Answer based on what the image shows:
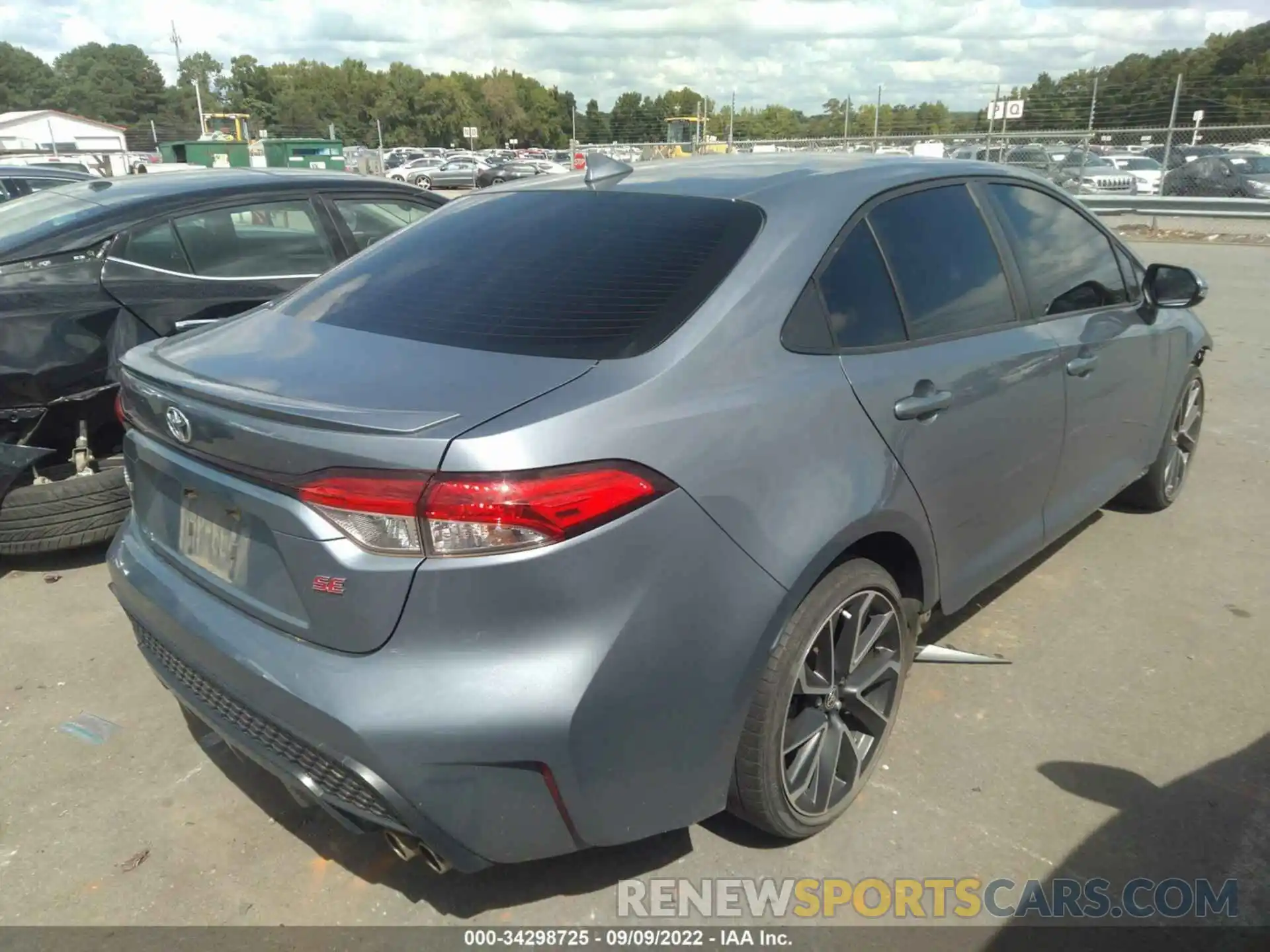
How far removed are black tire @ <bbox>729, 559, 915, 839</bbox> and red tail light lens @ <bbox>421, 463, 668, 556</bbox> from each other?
645mm

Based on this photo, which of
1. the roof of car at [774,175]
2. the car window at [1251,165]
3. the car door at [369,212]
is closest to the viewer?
the roof of car at [774,175]

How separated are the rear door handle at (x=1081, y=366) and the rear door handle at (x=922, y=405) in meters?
0.92

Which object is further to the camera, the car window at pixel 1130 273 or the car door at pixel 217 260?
the car door at pixel 217 260

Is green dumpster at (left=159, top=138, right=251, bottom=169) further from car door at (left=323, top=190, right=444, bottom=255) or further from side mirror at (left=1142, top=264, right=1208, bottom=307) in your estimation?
side mirror at (left=1142, top=264, right=1208, bottom=307)

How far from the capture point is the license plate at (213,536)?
7.02 feet

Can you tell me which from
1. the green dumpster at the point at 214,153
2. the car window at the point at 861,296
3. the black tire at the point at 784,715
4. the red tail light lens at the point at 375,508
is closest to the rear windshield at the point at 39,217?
the red tail light lens at the point at 375,508

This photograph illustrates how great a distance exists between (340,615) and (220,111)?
5282 inches

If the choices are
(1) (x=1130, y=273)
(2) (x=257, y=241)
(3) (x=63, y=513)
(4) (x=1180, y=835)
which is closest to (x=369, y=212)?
(2) (x=257, y=241)

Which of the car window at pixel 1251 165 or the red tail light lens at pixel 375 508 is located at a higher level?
the red tail light lens at pixel 375 508

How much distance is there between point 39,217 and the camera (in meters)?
4.67

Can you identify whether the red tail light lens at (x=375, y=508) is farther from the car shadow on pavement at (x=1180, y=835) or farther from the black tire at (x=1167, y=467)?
the black tire at (x=1167, y=467)

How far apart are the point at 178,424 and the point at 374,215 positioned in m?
3.54

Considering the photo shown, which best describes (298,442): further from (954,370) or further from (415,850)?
(954,370)

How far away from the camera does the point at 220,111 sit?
11762cm
